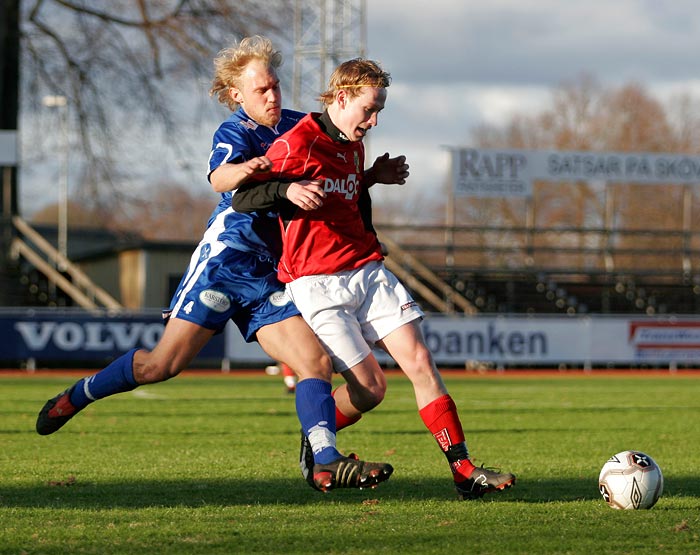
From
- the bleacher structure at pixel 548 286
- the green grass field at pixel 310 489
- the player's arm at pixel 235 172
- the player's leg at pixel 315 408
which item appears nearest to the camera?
the green grass field at pixel 310 489

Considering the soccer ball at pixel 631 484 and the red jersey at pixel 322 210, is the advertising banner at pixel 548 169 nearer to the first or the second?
the red jersey at pixel 322 210

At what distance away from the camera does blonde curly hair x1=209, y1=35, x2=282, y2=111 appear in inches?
248

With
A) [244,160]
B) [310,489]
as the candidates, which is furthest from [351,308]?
[310,489]

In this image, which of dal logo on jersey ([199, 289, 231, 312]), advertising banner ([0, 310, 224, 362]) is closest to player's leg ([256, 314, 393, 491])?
dal logo on jersey ([199, 289, 231, 312])

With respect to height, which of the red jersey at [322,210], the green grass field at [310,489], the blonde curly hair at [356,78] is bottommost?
the green grass field at [310,489]

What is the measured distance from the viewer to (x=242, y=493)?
633 cm

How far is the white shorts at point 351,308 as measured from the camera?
6.07 m

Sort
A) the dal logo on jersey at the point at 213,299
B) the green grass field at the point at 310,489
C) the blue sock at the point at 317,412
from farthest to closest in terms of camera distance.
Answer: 1. the dal logo on jersey at the point at 213,299
2. the blue sock at the point at 317,412
3. the green grass field at the point at 310,489

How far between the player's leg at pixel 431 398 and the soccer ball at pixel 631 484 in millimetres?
670

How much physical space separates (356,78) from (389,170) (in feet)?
2.50

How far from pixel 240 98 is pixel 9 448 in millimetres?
3920

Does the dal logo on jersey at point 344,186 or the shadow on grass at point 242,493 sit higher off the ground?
the dal logo on jersey at point 344,186

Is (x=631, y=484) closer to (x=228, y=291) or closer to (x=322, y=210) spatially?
(x=322, y=210)

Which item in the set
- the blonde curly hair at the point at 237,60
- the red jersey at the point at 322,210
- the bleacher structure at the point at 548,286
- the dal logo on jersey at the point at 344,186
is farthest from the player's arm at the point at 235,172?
the bleacher structure at the point at 548,286
